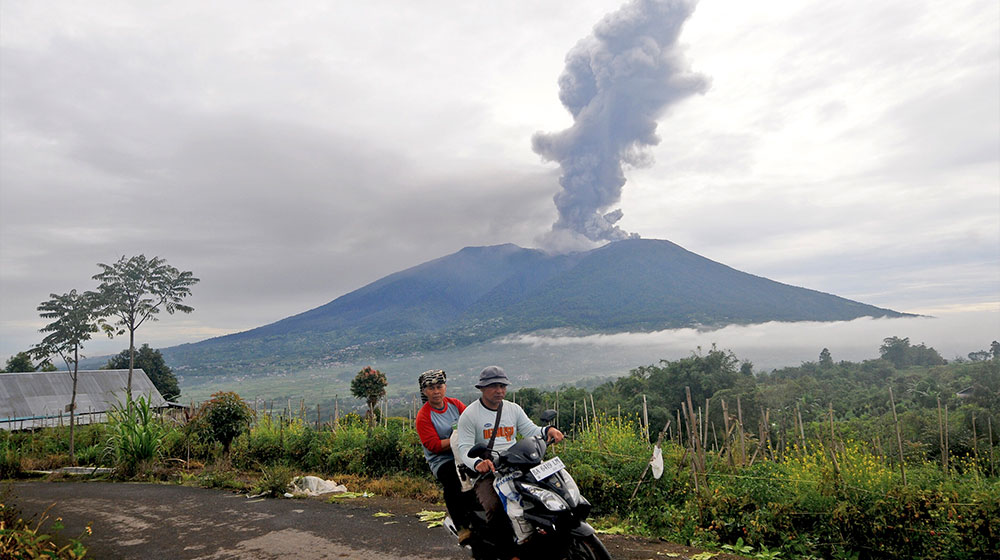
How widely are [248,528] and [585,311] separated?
439 feet

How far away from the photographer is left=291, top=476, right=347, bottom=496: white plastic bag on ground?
26.6 feet

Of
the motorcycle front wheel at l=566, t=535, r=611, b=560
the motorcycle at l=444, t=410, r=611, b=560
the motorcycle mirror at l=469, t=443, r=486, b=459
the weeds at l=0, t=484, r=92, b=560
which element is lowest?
the weeds at l=0, t=484, r=92, b=560

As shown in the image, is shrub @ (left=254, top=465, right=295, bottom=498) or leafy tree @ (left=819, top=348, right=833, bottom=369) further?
leafy tree @ (left=819, top=348, right=833, bottom=369)

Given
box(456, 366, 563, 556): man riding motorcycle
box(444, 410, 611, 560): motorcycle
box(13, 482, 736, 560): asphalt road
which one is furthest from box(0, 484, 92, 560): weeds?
box(444, 410, 611, 560): motorcycle

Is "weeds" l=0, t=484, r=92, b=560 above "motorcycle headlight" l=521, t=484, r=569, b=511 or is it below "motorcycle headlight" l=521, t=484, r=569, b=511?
below

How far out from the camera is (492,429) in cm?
420

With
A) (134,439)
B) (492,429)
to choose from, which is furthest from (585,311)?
(492,429)

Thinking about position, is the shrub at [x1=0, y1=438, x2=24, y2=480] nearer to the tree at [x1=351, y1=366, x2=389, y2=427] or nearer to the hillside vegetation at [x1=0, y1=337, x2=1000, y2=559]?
the hillside vegetation at [x1=0, y1=337, x2=1000, y2=559]

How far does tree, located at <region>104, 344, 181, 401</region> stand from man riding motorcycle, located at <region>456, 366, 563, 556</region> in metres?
43.3

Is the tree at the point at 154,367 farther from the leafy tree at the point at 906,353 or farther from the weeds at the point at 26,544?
the leafy tree at the point at 906,353

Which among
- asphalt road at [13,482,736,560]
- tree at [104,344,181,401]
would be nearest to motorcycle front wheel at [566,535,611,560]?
asphalt road at [13,482,736,560]

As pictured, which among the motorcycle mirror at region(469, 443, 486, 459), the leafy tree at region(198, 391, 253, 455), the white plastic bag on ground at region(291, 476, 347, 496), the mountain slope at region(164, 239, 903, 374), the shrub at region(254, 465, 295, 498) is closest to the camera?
the motorcycle mirror at region(469, 443, 486, 459)

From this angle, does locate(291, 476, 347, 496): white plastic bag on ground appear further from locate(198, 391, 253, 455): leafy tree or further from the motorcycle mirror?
the motorcycle mirror

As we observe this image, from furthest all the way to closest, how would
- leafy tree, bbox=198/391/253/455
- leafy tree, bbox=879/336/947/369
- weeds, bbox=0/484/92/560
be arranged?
leafy tree, bbox=879/336/947/369 < leafy tree, bbox=198/391/253/455 < weeds, bbox=0/484/92/560
